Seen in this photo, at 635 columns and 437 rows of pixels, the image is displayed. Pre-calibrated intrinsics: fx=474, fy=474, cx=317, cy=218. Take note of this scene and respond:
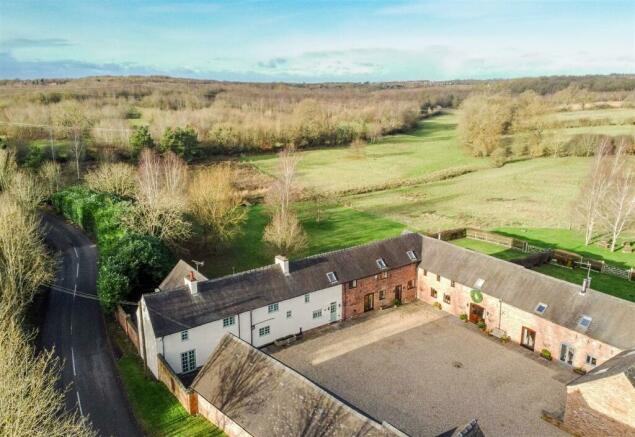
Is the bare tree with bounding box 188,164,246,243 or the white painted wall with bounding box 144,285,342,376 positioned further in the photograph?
the bare tree with bounding box 188,164,246,243

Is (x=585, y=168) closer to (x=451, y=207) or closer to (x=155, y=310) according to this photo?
(x=451, y=207)

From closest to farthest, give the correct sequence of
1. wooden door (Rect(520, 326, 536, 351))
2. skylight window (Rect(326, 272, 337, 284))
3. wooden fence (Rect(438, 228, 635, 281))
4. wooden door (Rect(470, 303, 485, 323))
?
wooden door (Rect(520, 326, 536, 351))
skylight window (Rect(326, 272, 337, 284))
wooden door (Rect(470, 303, 485, 323))
wooden fence (Rect(438, 228, 635, 281))

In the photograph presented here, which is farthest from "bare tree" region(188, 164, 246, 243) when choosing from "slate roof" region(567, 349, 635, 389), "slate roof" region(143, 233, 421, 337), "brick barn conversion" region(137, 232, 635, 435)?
"slate roof" region(567, 349, 635, 389)

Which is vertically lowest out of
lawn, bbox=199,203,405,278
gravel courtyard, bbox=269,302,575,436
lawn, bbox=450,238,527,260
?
gravel courtyard, bbox=269,302,575,436

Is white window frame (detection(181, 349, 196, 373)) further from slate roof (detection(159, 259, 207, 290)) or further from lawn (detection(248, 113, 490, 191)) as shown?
lawn (detection(248, 113, 490, 191))

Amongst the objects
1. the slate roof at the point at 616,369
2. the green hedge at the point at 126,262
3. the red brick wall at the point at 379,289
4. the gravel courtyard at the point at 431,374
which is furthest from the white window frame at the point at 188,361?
the slate roof at the point at 616,369

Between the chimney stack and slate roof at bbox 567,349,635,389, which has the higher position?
the chimney stack

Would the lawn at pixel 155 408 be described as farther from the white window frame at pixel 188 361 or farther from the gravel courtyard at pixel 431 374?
the gravel courtyard at pixel 431 374
